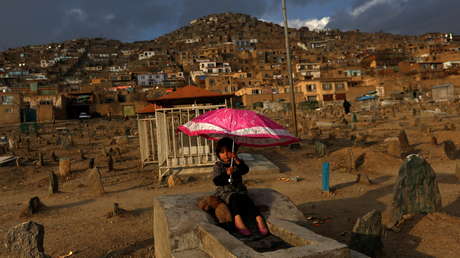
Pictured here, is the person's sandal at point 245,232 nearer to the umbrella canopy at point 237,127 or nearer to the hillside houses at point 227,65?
the umbrella canopy at point 237,127

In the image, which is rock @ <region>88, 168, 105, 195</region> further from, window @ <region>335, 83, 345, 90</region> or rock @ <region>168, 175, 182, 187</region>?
window @ <region>335, 83, 345, 90</region>

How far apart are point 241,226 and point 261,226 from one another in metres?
0.25

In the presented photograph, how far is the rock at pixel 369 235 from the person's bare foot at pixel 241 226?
1583mm

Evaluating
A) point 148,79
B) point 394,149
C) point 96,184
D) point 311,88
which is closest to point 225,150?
point 96,184

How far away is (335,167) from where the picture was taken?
11.4 m

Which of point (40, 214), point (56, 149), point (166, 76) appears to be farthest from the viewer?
point (166, 76)

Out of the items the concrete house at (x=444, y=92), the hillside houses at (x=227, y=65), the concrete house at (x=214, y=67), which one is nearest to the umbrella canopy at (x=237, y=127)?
the concrete house at (x=444, y=92)

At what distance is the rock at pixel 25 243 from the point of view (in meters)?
4.52

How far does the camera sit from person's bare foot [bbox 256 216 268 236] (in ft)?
14.0

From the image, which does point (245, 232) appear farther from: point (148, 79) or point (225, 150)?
point (148, 79)

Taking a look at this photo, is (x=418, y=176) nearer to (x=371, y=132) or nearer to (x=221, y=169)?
(x=221, y=169)

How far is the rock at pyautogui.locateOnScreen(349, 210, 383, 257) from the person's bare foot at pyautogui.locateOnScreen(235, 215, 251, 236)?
1.58 meters

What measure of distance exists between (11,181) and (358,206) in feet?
37.1

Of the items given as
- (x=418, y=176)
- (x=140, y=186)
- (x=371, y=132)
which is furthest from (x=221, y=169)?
(x=371, y=132)
